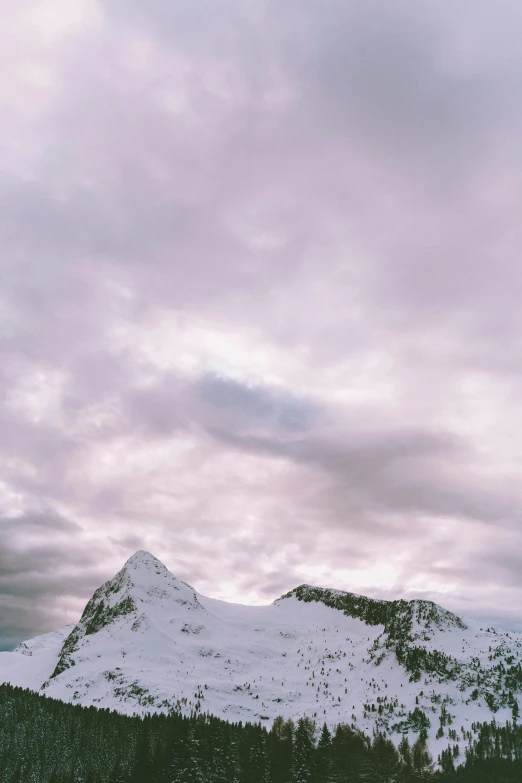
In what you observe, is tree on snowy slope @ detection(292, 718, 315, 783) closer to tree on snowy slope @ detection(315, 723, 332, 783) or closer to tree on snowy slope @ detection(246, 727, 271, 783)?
tree on snowy slope @ detection(315, 723, 332, 783)

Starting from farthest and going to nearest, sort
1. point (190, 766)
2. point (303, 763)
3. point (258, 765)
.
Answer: point (258, 765), point (190, 766), point (303, 763)

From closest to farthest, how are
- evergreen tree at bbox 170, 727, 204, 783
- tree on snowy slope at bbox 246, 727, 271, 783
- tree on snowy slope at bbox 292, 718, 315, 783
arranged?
tree on snowy slope at bbox 292, 718, 315, 783
evergreen tree at bbox 170, 727, 204, 783
tree on snowy slope at bbox 246, 727, 271, 783

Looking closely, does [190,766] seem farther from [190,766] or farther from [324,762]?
[324,762]

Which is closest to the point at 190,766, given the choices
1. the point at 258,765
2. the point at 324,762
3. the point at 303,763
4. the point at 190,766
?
the point at 190,766

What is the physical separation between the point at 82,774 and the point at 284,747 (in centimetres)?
6887

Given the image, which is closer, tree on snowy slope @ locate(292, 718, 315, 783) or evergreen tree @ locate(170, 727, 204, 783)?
tree on snowy slope @ locate(292, 718, 315, 783)

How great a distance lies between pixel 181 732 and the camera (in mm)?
166250

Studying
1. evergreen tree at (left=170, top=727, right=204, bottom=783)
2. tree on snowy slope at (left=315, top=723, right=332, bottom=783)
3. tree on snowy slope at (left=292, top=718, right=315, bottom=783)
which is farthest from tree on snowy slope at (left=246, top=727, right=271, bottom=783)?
evergreen tree at (left=170, top=727, right=204, bottom=783)

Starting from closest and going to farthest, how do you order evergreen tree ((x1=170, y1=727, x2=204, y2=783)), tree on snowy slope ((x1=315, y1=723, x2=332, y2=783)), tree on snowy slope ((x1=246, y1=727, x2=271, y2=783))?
tree on snowy slope ((x1=315, y1=723, x2=332, y2=783)) → evergreen tree ((x1=170, y1=727, x2=204, y2=783)) → tree on snowy slope ((x1=246, y1=727, x2=271, y2=783))

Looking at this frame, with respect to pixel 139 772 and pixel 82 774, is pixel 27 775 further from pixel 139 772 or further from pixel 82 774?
pixel 139 772

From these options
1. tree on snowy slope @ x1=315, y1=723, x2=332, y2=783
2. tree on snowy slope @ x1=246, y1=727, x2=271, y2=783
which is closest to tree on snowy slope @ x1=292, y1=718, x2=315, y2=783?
tree on snowy slope @ x1=315, y1=723, x2=332, y2=783

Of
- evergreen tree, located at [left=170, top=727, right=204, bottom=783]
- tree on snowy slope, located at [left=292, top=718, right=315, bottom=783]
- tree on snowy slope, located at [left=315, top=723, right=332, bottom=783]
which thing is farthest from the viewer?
evergreen tree, located at [left=170, top=727, right=204, bottom=783]

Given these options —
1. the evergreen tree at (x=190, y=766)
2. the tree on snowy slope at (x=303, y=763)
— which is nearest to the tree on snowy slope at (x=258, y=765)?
the tree on snowy slope at (x=303, y=763)

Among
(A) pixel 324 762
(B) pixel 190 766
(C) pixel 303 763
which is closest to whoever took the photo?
(C) pixel 303 763
